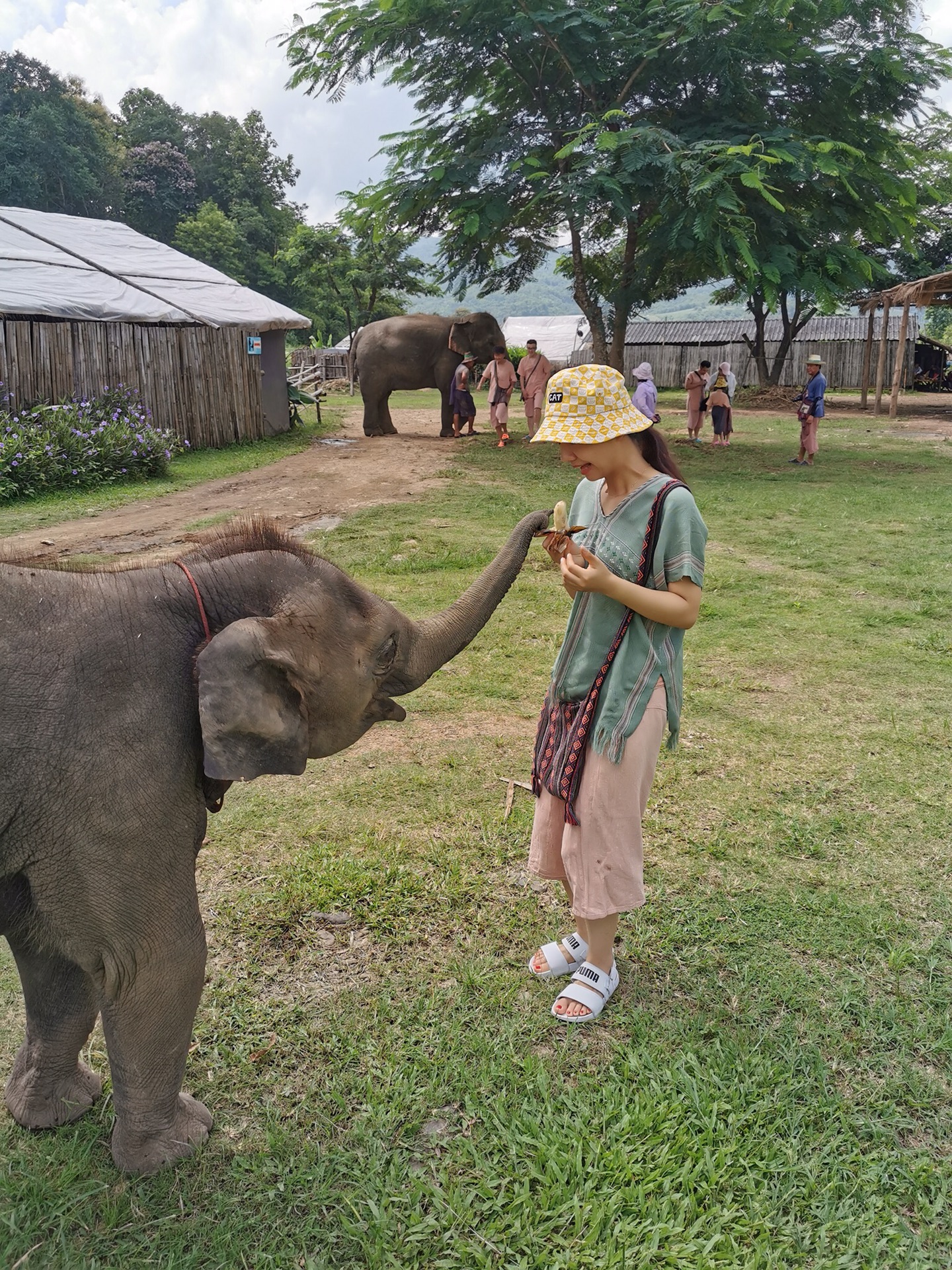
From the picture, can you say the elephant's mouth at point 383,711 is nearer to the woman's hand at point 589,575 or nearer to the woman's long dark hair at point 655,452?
the woman's hand at point 589,575

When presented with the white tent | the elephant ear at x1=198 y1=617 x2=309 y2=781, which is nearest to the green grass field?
the elephant ear at x1=198 y1=617 x2=309 y2=781

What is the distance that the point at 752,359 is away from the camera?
113ft

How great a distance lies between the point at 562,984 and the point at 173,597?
6.02ft

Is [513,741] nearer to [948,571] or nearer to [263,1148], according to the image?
[263,1148]

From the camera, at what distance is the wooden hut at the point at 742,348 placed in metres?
33.3

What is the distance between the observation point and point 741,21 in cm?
1391

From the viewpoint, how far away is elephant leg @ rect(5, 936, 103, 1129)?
2607mm

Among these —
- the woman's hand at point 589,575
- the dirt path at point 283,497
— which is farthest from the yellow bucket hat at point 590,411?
the dirt path at point 283,497

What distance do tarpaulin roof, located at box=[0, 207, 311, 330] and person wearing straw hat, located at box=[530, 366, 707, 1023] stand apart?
13070 millimetres

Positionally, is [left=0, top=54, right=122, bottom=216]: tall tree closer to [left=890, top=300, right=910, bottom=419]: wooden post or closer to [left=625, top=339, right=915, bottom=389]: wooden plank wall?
[left=625, top=339, right=915, bottom=389]: wooden plank wall

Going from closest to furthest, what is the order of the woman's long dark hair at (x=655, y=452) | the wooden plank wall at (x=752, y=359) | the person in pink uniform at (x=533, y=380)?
the woman's long dark hair at (x=655, y=452) < the person in pink uniform at (x=533, y=380) < the wooden plank wall at (x=752, y=359)

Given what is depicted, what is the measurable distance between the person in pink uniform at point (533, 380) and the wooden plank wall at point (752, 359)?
1649 cm

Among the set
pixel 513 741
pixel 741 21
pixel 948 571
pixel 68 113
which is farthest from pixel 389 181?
pixel 68 113

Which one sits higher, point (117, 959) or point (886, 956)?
point (117, 959)
